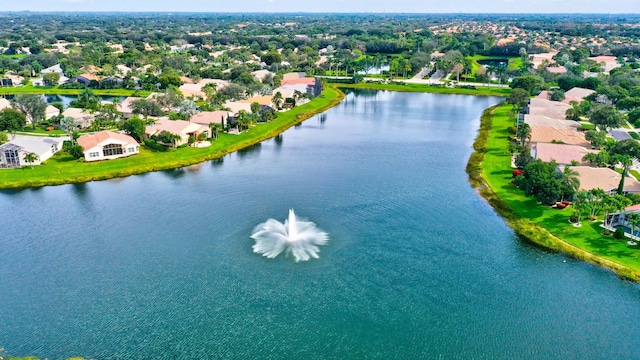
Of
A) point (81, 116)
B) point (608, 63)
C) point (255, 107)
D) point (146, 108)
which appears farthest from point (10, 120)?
point (608, 63)

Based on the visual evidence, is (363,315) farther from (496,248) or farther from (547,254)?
(547,254)

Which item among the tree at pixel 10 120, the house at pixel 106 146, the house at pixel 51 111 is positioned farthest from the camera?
the house at pixel 51 111

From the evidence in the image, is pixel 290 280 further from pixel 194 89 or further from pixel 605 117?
pixel 194 89

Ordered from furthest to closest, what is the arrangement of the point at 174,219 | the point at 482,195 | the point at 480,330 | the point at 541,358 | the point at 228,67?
the point at 228,67 → the point at 482,195 → the point at 174,219 → the point at 480,330 → the point at 541,358

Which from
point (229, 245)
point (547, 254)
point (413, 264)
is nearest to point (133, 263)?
point (229, 245)

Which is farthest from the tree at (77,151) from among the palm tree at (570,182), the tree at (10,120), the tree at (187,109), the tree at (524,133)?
the tree at (524,133)

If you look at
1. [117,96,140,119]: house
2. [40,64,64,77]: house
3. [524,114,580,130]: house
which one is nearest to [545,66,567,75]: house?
[524,114,580,130]: house

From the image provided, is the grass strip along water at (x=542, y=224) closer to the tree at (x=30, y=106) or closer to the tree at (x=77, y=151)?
the tree at (x=77, y=151)
